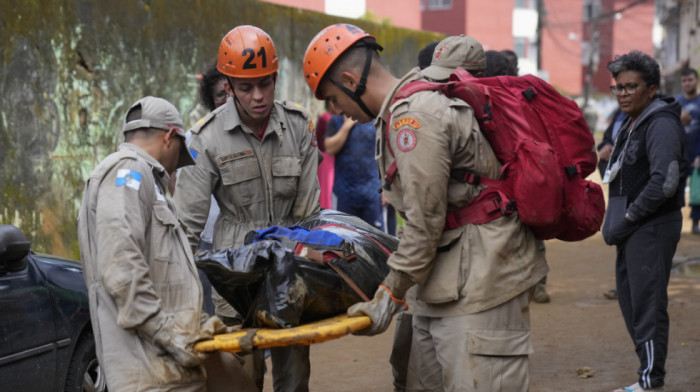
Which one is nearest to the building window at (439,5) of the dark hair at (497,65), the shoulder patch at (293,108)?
the dark hair at (497,65)

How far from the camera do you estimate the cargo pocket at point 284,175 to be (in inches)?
188

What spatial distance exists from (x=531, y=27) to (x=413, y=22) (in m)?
9.15

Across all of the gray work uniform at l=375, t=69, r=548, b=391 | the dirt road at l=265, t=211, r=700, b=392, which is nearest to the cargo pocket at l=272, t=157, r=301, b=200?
the gray work uniform at l=375, t=69, r=548, b=391

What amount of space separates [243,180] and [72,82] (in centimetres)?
417

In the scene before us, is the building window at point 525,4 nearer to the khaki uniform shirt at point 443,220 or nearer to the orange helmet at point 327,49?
the orange helmet at point 327,49

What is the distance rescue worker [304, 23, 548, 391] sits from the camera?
3.42 m

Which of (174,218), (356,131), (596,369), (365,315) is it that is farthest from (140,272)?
(356,131)

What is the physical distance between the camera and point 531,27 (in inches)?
1913

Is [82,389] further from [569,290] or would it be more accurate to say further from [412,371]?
[569,290]

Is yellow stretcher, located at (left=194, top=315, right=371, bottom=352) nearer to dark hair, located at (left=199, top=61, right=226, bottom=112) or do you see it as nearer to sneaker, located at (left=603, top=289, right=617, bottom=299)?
dark hair, located at (left=199, top=61, right=226, bottom=112)

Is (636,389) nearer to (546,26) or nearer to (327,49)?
(327,49)

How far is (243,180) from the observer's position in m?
4.71

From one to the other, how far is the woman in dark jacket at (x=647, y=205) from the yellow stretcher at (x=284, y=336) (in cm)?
273

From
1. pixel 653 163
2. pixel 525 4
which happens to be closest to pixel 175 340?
pixel 653 163
